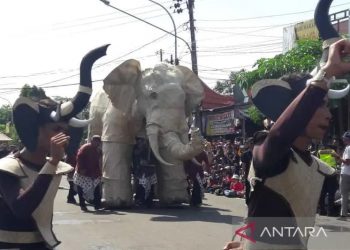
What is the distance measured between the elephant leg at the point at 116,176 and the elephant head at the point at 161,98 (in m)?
0.78

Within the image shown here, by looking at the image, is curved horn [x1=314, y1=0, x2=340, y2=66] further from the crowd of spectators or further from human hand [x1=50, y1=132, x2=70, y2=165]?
the crowd of spectators

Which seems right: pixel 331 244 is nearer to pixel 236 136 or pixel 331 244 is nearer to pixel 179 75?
pixel 179 75

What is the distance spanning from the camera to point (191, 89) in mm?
12422

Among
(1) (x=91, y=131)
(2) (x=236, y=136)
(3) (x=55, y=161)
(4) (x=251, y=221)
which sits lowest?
(2) (x=236, y=136)

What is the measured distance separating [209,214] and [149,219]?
1224 mm

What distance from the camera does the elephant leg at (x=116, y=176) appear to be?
12336 millimetres

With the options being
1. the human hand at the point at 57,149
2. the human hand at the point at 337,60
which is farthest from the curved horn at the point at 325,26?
the human hand at the point at 57,149

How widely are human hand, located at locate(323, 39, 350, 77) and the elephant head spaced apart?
8.45 metres

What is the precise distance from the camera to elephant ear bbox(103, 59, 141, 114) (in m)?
Answer: 12.4

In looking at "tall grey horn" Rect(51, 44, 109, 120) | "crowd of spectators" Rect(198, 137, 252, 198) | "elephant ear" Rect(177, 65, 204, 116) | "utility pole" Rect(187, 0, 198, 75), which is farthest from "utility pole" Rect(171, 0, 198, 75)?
"tall grey horn" Rect(51, 44, 109, 120)

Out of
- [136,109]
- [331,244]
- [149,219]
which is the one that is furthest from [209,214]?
[331,244]

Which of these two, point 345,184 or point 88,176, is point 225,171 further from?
point 345,184

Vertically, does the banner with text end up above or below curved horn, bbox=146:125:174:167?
below

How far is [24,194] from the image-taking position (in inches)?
120
